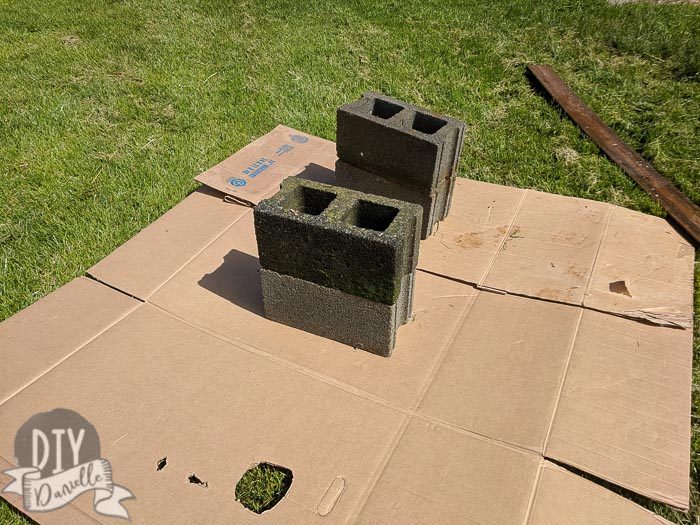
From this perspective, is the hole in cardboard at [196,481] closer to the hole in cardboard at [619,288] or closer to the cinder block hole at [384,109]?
the hole in cardboard at [619,288]

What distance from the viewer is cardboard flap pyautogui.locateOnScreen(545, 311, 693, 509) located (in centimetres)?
227

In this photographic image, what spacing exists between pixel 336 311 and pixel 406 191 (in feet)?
3.74

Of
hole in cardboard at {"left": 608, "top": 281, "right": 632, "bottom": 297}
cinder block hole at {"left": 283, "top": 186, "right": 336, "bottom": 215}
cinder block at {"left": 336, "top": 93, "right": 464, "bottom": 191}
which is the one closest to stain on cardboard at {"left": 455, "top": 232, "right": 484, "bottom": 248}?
cinder block at {"left": 336, "top": 93, "right": 464, "bottom": 191}

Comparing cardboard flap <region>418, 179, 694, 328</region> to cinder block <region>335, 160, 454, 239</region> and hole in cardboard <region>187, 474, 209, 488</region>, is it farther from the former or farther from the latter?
hole in cardboard <region>187, 474, 209, 488</region>

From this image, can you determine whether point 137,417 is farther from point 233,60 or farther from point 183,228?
point 233,60

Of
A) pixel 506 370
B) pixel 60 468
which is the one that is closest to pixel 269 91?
pixel 506 370

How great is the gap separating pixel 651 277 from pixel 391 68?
390 cm

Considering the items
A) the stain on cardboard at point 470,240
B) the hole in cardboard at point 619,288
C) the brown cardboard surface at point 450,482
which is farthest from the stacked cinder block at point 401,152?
the brown cardboard surface at point 450,482

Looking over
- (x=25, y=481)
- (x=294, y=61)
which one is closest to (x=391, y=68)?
(x=294, y=61)

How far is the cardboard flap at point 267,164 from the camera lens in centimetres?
397

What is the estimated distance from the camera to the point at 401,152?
3.39 meters

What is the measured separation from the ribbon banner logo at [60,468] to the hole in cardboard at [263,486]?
1.51ft

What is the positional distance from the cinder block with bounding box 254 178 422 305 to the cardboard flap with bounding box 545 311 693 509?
99cm

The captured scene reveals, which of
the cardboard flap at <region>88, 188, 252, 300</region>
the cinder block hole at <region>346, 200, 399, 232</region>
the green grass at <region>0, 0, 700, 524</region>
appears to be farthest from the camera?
the green grass at <region>0, 0, 700, 524</region>
